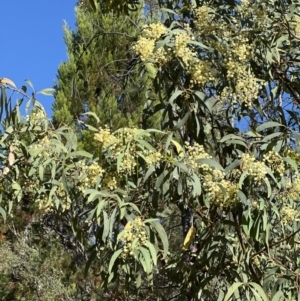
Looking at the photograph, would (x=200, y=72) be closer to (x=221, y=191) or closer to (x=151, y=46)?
(x=151, y=46)

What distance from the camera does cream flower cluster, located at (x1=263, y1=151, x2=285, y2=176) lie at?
162 centimetres

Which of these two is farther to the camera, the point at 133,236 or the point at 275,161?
the point at 275,161

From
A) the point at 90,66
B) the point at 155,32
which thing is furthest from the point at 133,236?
the point at 90,66

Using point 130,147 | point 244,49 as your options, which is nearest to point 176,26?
point 244,49

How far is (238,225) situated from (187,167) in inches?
11.4

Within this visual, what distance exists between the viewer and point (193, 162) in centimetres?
157

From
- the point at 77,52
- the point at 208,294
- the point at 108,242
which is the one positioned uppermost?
the point at 77,52

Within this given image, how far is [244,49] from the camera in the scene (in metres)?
A: 1.67

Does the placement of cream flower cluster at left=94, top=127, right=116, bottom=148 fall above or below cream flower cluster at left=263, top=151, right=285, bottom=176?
above

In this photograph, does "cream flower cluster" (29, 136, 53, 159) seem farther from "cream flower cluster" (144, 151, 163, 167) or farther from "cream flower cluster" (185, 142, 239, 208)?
"cream flower cluster" (185, 142, 239, 208)

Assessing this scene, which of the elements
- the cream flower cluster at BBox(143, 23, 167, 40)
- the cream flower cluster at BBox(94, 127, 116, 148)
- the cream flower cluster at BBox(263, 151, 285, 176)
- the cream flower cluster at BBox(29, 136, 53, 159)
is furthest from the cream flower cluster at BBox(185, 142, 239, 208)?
the cream flower cluster at BBox(29, 136, 53, 159)

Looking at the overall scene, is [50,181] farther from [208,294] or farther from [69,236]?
[69,236]

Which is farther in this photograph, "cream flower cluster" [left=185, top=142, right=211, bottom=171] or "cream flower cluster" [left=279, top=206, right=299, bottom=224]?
"cream flower cluster" [left=279, top=206, right=299, bottom=224]

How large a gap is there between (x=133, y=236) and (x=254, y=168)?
374 mm
